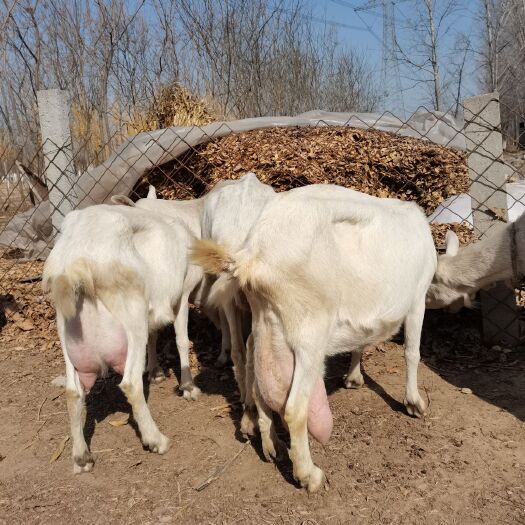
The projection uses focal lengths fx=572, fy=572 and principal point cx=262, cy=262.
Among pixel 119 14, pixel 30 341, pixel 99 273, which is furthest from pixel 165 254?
pixel 119 14

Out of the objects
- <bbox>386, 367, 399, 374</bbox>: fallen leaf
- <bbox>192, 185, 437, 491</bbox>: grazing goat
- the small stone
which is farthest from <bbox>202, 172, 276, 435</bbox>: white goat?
the small stone

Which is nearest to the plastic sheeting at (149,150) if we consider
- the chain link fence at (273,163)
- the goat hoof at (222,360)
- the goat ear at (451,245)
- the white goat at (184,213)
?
the chain link fence at (273,163)

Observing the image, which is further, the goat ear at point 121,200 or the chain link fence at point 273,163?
the chain link fence at point 273,163

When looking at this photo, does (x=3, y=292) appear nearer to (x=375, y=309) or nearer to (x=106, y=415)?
(x=106, y=415)

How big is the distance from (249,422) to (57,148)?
353cm

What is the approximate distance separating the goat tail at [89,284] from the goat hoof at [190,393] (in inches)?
46.4

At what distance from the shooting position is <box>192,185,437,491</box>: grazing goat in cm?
280

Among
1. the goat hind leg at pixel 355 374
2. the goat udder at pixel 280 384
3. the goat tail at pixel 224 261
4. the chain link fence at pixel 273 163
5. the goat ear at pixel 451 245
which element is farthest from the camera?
the chain link fence at pixel 273 163

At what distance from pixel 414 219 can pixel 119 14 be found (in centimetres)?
779

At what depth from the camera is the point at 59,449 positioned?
11.7 ft

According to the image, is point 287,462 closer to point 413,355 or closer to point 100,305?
point 413,355

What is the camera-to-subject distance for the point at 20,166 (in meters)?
7.52

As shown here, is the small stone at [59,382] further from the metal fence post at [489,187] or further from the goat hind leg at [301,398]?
the metal fence post at [489,187]

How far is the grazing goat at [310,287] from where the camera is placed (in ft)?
9.19
